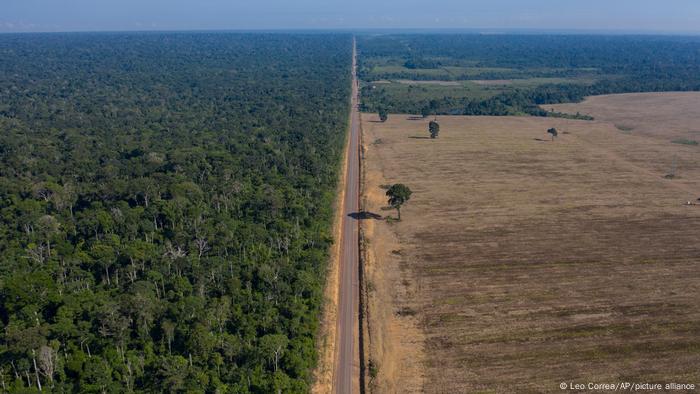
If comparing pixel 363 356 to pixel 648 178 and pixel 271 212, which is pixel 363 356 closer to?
pixel 271 212

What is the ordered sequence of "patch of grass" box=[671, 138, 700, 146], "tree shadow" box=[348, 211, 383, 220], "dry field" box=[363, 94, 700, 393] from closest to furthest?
"dry field" box=[363, 94, 700, 393] → "tree shadow" box=[348, 211, 383, 220] → "patch of grass" box=[671, 138, 700, 146]

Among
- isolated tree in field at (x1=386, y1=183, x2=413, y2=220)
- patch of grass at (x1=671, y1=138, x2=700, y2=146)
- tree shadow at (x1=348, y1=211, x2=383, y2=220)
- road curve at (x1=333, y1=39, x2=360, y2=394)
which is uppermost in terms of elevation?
patch of grass at (x1=671, y1=138, x2=700, y2=146)

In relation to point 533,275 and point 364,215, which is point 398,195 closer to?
point 364,215

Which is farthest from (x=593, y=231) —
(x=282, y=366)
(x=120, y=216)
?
(x=120, y=216)

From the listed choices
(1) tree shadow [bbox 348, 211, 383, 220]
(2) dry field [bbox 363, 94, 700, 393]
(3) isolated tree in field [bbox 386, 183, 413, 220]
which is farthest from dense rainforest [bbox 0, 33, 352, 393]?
(3) isolated tree in field [bbox 386, 183, 413, 220]

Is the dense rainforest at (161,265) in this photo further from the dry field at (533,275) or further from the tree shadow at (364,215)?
the dry field at (533,275)

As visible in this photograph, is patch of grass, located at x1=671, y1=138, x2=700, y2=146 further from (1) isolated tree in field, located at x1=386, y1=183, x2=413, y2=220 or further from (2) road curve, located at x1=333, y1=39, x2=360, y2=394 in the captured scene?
(1) isolated tree in field, located at x1=386, y1=183, x2=413, y2=220

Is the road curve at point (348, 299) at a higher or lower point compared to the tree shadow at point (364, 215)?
lower

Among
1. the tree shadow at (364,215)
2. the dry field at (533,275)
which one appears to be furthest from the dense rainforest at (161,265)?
the dry field at (533,275)
